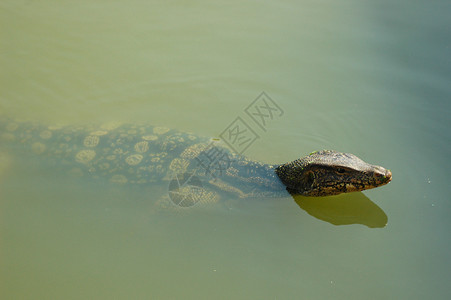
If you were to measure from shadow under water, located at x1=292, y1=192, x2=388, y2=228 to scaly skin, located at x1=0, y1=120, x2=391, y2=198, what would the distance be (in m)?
0.25

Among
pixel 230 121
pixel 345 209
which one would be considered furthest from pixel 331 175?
pixel 230 121

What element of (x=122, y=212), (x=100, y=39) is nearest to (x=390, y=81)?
(x=122, y=212)

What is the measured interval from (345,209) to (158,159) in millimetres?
2007

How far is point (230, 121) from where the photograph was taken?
15.5 ft

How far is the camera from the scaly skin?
143 inches

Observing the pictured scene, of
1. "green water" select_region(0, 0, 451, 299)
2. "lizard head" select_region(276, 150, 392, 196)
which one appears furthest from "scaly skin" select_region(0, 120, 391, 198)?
"green water" select_region(0, 0, 451, 299)

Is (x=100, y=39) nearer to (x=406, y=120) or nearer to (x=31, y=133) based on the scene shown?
(x=31, y=133)

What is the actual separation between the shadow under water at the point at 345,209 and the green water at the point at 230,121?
15 mm

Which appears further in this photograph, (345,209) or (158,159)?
(158,159)

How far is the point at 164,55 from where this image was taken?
5.70m

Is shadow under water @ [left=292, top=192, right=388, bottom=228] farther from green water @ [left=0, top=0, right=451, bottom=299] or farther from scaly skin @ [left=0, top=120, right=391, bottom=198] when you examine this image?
scaly skin @ [left=0, top=120, right=391, bottom=198]

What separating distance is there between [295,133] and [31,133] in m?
3.06

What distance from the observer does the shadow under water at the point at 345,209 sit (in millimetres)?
3695

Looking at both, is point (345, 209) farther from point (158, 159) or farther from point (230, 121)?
point (158, 159)
